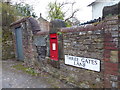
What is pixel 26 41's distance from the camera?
5.48 m

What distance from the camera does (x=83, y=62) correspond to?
2.89m

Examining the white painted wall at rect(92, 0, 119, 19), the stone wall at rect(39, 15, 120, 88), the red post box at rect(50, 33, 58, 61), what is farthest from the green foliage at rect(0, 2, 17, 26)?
the white painted wall at rect(92, 0, 119, 19)

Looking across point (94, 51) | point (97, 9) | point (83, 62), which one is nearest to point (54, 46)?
point (83, 62)

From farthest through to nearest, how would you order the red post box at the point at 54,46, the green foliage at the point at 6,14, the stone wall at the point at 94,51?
the green foliage at the point at 6,14 → the red post box at the point at 54,46 → the stone wall at the point at 94,51

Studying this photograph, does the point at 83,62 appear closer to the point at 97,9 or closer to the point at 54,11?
the point at 97,9

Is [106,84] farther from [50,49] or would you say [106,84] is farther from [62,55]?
[50,49]

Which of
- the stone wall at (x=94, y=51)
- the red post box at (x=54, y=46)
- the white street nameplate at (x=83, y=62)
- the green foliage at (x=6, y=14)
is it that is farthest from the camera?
the green foliage at (x=6, y=14)

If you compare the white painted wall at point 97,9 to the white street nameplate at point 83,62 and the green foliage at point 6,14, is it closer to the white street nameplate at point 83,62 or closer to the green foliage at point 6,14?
the green foliage at point 6,14

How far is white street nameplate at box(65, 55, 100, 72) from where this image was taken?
2.61 m

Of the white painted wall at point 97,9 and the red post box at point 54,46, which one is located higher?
the white painted wall at point 97,9

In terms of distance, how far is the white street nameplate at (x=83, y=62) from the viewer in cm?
261

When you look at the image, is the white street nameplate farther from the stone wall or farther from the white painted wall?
the white painted wall

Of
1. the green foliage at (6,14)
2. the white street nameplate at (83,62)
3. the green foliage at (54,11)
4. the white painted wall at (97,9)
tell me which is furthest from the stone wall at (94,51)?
the green foliage at (54,11)

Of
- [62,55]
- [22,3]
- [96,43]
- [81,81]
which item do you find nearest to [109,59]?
[96,43]
